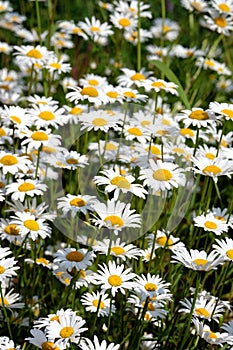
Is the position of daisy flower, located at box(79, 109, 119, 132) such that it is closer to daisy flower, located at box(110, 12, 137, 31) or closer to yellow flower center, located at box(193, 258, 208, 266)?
yellow flower center, located at box(193, 258, 208, 266)

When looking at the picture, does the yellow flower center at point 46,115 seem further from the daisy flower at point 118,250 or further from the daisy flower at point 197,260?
the daisy flower at point 197,260

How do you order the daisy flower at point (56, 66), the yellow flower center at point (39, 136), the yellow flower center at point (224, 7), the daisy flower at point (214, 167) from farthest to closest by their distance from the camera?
the yellow flower center at point (224, 7)
the daisy flower at point (56, 66)
the yellow flower center at point (39, 136)
the daisy flower at point (214, 167)

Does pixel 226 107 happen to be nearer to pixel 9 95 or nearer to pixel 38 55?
pixel 38 55

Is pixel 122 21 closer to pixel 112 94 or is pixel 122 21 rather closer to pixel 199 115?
pixel 112 94

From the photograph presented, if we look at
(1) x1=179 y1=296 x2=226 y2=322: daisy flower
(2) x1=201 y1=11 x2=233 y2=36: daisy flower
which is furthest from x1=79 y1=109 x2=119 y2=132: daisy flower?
(2) x1=201 y1=11 x2=233 y2=36: daisy flower

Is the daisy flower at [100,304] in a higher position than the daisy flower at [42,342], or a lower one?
Answer: lower

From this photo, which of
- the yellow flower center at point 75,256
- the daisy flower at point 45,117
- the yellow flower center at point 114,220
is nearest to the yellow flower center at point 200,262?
the yellow flower center at point 114,220
